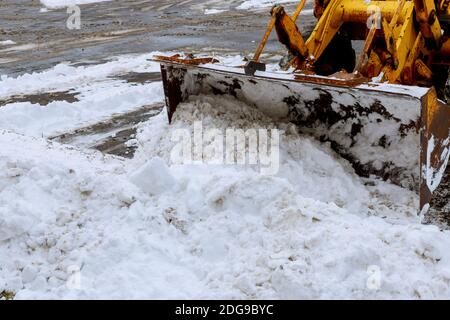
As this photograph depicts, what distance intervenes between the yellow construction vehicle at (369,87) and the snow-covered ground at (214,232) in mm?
235

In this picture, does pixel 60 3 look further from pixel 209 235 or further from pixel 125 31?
pixel 209 235

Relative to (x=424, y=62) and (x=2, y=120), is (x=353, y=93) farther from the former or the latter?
(x=2, y=120)

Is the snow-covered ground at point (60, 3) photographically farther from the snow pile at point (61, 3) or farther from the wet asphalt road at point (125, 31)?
the wet asphalt road at point (125, 31)

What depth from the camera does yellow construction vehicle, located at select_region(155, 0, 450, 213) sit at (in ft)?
13.6

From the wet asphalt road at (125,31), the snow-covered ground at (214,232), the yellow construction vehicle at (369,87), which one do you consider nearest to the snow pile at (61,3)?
the wet asphalt road at (125,31)

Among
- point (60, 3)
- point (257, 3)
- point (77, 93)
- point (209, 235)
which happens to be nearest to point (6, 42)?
point (77, 93)

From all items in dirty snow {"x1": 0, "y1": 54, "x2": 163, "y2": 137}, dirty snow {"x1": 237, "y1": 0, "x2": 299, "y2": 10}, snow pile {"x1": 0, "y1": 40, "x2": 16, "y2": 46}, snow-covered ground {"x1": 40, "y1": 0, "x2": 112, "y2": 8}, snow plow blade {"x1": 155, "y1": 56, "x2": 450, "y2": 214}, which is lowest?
snow-covered ground {"x1": 40, "y1": 0, "x2": 112, "y2": 8}

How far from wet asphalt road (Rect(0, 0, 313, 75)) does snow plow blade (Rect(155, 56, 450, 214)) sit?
6305 mm

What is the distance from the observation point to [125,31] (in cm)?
1538

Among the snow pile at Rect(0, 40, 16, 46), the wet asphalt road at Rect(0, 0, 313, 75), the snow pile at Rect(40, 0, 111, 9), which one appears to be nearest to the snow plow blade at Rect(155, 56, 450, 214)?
the wet asphalt road at Rect(0, 0, 313, 75)

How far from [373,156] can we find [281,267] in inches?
70.6

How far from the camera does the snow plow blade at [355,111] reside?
13.3 ft

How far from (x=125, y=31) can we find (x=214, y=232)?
41.9ft

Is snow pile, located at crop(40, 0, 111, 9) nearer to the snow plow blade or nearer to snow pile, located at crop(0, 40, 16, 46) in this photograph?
snow pile, located at crop(0, 40, 16, 46)
